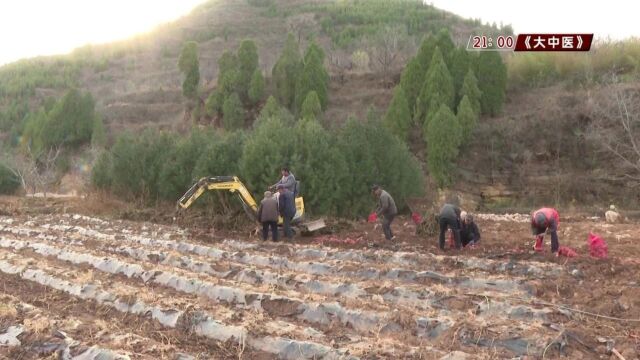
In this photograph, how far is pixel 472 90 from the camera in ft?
88.9

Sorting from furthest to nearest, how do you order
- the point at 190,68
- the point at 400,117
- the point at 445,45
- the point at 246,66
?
the point at 190,68, the point at 246,66, the point at 445,45, the point at 400,117

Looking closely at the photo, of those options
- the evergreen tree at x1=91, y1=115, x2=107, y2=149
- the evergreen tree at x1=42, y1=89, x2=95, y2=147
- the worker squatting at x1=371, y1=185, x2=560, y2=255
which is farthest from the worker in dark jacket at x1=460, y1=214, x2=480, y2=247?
the evergreen tree at x1=42, y1=89, x2=95, y2=147

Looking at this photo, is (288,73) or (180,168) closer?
(180,168)

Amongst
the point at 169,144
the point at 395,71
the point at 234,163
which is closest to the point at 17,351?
the point at 234,163

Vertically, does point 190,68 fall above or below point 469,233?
above

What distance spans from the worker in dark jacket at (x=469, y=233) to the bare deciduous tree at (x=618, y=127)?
558 inches

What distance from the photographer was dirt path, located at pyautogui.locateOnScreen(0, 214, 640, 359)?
17.4 ft

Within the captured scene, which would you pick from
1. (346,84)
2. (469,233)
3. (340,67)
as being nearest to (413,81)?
(346,84)

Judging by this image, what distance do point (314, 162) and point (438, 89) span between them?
13.6 meters

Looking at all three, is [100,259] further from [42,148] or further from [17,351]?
[42,148]

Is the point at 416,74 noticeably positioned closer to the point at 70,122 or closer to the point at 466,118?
the point at 466,118

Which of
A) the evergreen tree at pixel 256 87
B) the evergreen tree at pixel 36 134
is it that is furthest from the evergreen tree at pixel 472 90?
the evergreen tree at pixel 36 134

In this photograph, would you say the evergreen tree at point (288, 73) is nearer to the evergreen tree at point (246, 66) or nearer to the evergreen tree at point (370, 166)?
the evergreen tree at point (246, 66)

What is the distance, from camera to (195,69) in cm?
3984
